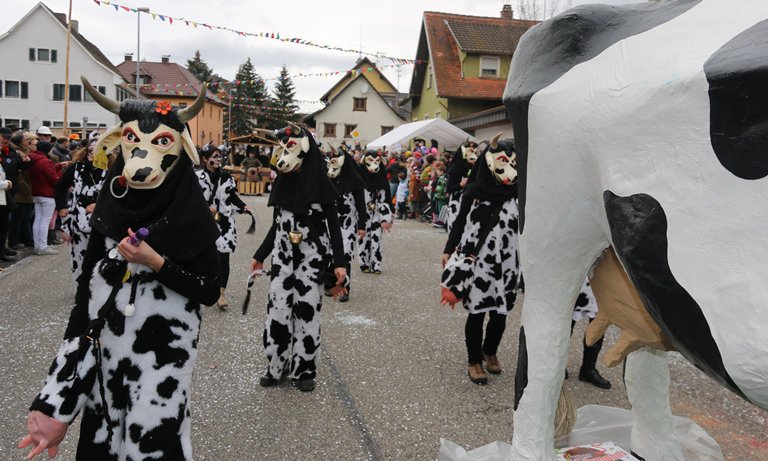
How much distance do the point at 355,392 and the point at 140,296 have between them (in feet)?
7.09

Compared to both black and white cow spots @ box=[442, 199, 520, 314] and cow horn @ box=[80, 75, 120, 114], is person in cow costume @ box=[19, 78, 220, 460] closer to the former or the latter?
cow horn @ box=[80, 75, 120, 114]

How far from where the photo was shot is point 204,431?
333 centimetres

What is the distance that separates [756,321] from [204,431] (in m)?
3.03

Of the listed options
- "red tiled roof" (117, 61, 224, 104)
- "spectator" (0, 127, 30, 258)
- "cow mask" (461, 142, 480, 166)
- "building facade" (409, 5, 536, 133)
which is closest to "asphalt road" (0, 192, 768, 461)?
Result: "cow mask" (461, 142, 480, 166)

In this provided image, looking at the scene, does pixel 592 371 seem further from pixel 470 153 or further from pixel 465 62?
pixel 465 62

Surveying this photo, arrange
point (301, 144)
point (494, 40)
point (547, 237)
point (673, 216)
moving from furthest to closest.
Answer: point (494, 40)
point (301, 144)
point (547, 237)
point (673, 216)

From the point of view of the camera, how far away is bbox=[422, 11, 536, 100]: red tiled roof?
23.1m

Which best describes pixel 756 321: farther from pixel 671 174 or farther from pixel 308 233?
pixel 308 233

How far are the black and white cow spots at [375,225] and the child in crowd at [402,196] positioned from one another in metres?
8.70

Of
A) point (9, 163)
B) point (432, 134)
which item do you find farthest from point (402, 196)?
point (9, 163)

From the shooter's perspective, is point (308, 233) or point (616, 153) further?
point (308, 233)

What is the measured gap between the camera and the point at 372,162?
27.1 feet

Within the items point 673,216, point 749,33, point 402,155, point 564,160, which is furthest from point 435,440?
point 402,155

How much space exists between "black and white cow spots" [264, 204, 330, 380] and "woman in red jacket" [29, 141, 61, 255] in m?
6.51
